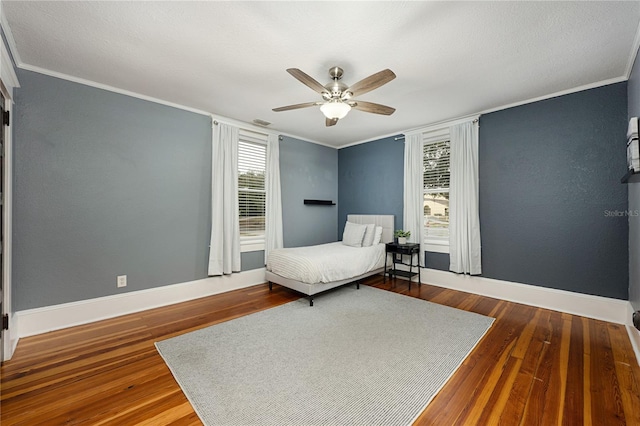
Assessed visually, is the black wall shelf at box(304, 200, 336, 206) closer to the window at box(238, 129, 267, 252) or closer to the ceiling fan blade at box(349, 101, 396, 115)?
the window at box(238, 129, 267, 252)

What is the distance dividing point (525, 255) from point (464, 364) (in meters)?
2.27

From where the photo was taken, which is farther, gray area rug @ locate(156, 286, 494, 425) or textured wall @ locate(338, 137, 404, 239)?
textured wall @ locate(338, 137, 404, 239)

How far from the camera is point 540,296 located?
11.2 feet

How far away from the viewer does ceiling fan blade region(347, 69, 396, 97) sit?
7.14ft

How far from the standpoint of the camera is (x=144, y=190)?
3.42m

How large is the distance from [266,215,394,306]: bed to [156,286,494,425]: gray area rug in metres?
0.35

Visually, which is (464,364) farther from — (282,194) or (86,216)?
(86,216)

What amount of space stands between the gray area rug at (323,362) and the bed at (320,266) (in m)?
0.35

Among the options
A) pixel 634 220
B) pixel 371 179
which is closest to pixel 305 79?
pixel 371 179

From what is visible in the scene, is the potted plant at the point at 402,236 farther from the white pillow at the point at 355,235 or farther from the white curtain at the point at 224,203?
the white curtain at the point at 224,203

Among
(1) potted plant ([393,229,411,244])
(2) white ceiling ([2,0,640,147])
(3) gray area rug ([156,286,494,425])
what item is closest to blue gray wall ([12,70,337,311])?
(2) white ceiling ([2,0,640,147])

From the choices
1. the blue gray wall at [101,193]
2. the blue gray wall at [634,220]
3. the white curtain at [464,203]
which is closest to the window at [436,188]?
the white curtain at [464,203]

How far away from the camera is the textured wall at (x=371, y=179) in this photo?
16.5ft

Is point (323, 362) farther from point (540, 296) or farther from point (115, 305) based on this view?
point (540, 296)
